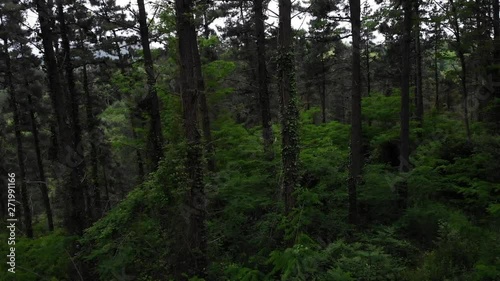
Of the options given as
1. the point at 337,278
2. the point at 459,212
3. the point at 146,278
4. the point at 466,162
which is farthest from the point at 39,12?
the point at 466,162

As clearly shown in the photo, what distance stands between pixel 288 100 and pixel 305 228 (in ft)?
11.7

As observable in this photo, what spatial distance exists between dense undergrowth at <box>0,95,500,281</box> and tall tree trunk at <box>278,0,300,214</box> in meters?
0.39

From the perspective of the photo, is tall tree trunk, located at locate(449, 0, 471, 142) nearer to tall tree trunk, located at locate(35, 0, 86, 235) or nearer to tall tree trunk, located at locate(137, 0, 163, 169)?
tall tree trunk, located at locate(137, 0, 163, 169)

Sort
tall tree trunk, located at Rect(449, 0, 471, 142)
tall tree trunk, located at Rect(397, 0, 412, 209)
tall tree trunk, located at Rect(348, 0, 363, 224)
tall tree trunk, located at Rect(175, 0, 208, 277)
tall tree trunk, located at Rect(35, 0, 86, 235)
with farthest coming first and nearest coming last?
tall tree trunk, located at Rect(449, 0, 471, 142)
tall tree trunk, located at Rect(397, 0, 412, 209)
tall tree trunk, located at Rect(348, 0, 363, 224)
tall tree trunk, located at Rect(35, 0, 86, 235)
tall tree trunk, located at Rect(175, 0, 208, 277)

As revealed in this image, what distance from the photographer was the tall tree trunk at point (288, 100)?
830 centimetres

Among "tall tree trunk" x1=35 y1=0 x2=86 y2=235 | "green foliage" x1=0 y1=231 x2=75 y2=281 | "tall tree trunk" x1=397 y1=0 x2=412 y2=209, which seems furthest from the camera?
"tall tree trunk" x1=397 y1=0 x2=412 y2=209

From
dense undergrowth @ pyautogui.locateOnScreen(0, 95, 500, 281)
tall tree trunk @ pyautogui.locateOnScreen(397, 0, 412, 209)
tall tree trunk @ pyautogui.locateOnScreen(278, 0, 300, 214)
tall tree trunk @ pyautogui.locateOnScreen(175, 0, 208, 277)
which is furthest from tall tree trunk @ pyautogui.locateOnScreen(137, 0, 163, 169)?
tall tree trunk @ pyautogui.locateOnScreen(397, 0, 412, 209)

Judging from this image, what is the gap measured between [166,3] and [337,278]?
287 inches

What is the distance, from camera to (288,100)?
27.5 ft

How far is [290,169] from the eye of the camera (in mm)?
8391

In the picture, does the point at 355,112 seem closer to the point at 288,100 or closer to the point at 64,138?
the point at 288,100

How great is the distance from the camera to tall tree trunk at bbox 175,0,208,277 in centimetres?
786

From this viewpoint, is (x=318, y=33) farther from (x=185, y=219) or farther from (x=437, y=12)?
(x=185, y=219)

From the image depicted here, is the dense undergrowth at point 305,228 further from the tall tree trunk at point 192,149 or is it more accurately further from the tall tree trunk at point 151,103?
the tall tree trunk at point 151,103
